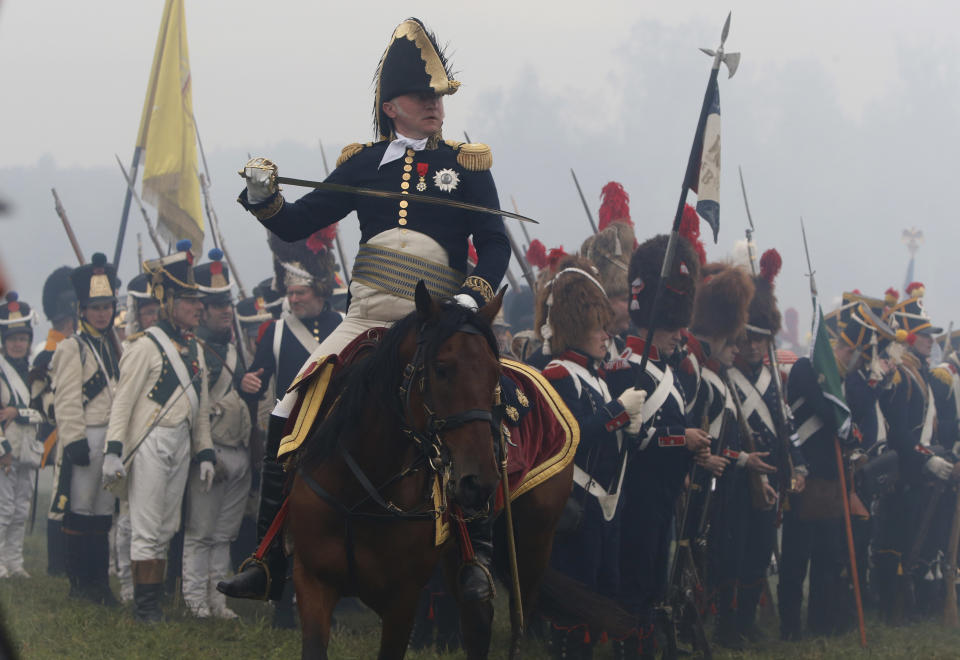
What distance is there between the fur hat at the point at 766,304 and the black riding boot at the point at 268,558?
566 centimetres

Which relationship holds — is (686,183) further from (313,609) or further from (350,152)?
(313,609)

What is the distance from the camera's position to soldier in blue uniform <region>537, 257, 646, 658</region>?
23.3ft

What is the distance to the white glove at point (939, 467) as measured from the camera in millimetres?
11266

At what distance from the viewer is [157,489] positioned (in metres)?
8.89

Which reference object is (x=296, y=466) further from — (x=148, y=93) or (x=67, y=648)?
(x=148, y=93)

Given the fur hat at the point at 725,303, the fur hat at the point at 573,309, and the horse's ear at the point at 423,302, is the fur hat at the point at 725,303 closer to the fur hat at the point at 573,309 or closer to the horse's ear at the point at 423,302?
the fur hat at the point at 573,309

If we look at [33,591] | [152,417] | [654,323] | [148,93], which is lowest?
[33,591]

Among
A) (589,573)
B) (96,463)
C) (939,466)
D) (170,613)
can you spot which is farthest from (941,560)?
(96,463)

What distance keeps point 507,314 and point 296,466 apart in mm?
11388

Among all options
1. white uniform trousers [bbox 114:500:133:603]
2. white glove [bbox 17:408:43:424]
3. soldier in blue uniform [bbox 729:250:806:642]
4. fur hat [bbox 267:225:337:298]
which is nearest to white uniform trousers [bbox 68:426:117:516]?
white uniform trousers [bbox 114:500:133:603]

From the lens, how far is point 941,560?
11531mm

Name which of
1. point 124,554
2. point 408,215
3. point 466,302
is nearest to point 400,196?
point 408,215

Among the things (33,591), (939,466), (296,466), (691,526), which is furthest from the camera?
(939,466)

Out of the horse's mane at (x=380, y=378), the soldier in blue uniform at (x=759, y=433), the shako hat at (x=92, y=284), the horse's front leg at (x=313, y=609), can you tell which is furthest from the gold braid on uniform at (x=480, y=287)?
the shako hat at (x=92, y=284)
